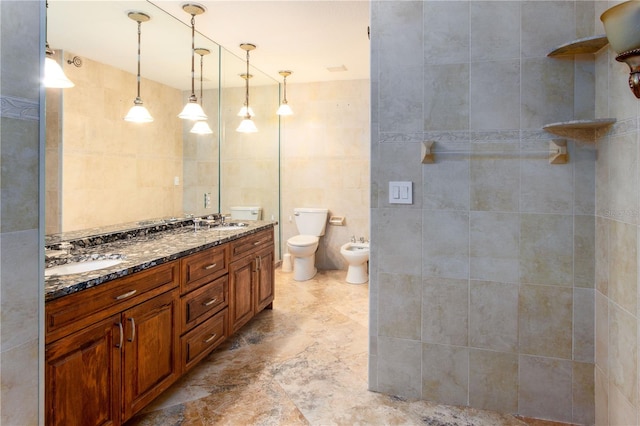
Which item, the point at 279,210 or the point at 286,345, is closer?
the point at 286,345

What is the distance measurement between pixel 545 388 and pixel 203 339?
6.36 ft

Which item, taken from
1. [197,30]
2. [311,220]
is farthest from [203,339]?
[311,220]

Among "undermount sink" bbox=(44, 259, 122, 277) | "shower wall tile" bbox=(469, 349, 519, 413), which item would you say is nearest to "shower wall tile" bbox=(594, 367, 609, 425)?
"shower wall tile" bbox=(469, 349, 519, 413)

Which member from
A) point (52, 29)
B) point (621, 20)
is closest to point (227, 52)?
point (52, 29)

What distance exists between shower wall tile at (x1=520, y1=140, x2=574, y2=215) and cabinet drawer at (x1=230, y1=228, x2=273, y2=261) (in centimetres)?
189

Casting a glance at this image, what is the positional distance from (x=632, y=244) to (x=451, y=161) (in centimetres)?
83

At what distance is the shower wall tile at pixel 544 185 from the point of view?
1825mm

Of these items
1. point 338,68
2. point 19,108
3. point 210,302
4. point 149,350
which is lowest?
point 149,350

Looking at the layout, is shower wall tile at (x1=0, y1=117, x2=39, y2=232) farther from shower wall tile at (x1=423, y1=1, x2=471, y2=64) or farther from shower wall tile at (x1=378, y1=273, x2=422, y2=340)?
shower wall tile at (x1=423, y1=1, x2=471, y2=64)

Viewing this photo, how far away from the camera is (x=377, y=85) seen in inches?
80.0

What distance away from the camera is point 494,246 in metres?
1.92

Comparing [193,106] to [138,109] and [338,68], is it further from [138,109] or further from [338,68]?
[338,68]

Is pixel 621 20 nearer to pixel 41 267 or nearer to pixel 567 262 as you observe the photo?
pixel 567 262

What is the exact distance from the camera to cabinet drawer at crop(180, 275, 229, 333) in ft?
7.14
